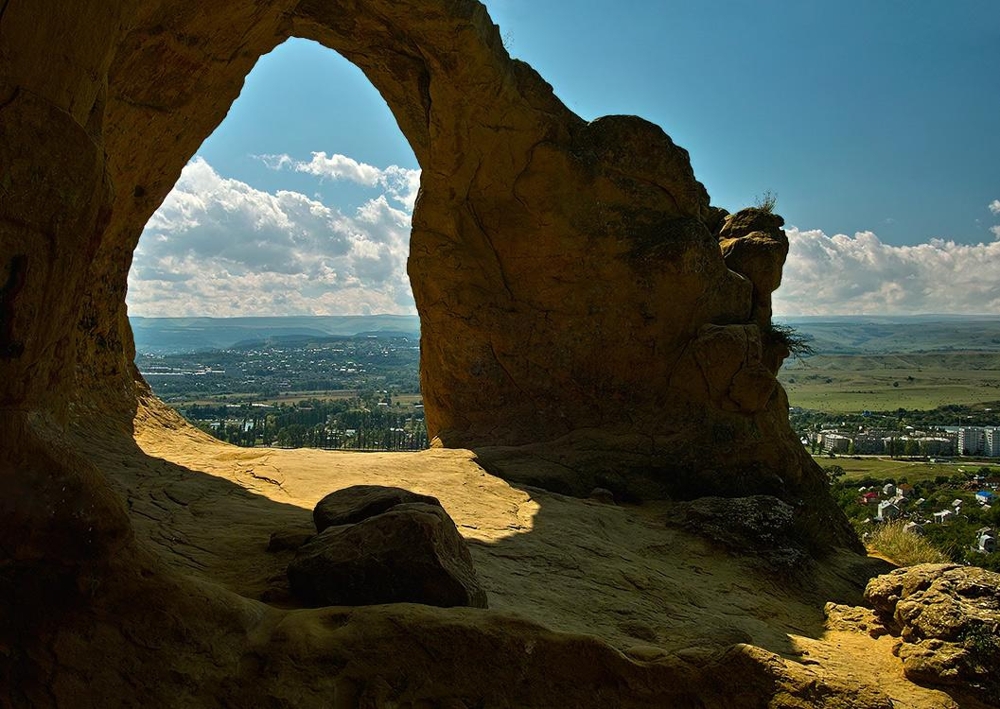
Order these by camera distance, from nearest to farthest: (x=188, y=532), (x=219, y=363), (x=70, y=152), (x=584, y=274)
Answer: (x=70, y=152) → (x=188, y=532) → (x=584, y=274) → (x=219, y=363)

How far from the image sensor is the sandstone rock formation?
3193 millimetres

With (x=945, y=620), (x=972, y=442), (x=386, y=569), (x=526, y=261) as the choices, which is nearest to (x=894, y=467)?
(x=972, y=442)

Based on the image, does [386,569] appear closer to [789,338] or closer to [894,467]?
[789,338]

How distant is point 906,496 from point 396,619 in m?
26.8

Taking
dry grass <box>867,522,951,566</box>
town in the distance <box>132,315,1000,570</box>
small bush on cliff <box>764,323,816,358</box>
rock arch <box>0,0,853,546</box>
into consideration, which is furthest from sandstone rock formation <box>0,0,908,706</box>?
town in the distance <box>132,315,1000,570</box>

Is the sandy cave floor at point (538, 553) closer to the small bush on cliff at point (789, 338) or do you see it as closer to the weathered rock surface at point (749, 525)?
the weathered rock surface at point (749, 525)

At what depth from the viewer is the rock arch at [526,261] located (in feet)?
26.2

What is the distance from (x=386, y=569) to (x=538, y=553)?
246cm

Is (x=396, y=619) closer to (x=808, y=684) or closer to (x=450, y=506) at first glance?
(x=808, y=684)

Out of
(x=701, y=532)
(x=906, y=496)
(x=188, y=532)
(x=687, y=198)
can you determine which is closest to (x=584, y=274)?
(x=687, y=198)

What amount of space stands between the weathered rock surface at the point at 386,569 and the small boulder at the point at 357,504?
2.31 ft

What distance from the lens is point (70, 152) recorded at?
3340 millimetres

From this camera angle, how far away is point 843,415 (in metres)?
71.2

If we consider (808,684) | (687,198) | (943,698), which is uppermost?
(687,198)
